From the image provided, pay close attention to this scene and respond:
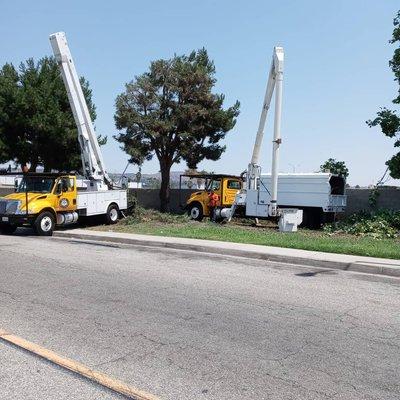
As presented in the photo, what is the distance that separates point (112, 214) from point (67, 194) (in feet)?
10.7

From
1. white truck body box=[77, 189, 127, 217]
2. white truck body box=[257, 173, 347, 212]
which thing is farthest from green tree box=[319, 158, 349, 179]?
white truck body box=[77, 189, 127, 217]

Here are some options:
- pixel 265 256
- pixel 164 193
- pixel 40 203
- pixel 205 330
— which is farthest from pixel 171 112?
pixel 205 330

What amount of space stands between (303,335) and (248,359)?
1131 mm

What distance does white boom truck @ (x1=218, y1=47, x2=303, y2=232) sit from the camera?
20.1 metres

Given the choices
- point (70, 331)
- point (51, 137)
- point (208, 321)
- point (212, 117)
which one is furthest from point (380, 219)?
point (51, 137)

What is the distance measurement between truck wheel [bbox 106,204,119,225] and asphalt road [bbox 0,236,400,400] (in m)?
11.8

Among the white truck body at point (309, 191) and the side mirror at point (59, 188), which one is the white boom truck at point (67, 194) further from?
the white truck body at point (309, 191)

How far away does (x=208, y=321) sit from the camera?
21.4ft

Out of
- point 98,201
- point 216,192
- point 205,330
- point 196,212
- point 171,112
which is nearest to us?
point 205,330

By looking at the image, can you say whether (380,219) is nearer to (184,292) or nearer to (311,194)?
(311,194)

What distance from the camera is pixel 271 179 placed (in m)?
21.0

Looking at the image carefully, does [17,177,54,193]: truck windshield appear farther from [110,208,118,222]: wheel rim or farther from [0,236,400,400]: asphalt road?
[0,236,400,400]: asphalt road

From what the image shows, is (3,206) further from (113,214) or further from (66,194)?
(113,214)

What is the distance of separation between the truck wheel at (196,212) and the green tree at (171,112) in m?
4.86
